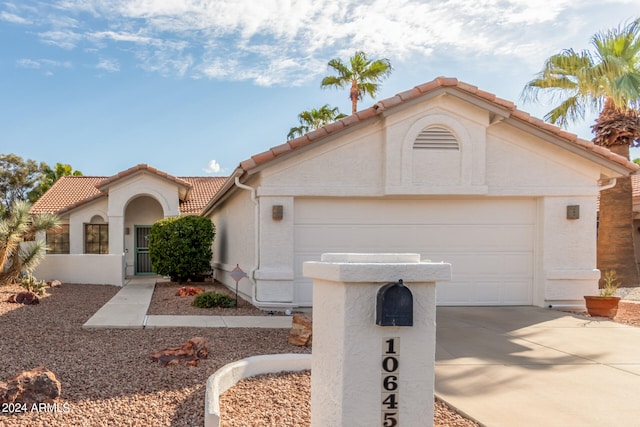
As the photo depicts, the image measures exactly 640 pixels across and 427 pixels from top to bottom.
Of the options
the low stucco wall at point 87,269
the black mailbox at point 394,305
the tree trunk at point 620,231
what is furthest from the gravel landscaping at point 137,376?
the tree trunk at point 620,231

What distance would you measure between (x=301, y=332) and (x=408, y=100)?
554cm

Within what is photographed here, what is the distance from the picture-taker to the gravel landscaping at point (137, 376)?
14.6ft

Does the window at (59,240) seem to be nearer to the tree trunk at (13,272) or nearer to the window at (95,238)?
the window at (95,238)

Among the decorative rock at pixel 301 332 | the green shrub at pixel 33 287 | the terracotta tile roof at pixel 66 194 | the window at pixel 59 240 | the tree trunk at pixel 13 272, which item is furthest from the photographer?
the terracotta tile roof at pixel 66 194

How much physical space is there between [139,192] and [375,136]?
475 inches

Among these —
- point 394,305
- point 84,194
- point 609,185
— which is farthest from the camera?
point 84,194

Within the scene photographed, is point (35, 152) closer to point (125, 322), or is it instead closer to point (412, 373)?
point (125, 322)

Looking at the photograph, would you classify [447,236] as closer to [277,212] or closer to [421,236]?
[421,236]

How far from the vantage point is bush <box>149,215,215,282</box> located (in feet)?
53.5

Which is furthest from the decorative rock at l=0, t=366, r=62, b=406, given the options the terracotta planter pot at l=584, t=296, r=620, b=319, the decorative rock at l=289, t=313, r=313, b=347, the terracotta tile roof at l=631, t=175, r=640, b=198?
the terracotta tile roof at l=631, t=175, r=640, b=198

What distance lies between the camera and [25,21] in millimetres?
14039

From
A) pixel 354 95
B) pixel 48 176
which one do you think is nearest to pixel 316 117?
pixel 354 95

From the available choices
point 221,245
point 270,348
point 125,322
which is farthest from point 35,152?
point 270,348

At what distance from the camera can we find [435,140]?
10.7 metres
